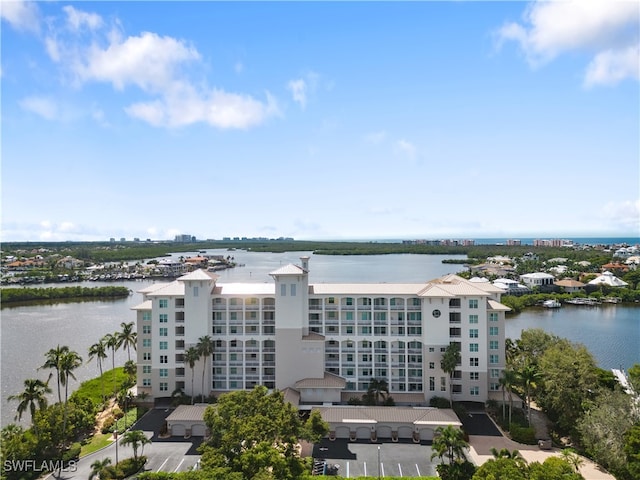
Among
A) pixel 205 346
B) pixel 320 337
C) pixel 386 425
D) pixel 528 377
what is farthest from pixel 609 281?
pixel 205 346

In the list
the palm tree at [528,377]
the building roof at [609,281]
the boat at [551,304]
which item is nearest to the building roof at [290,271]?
the palm tree at [528,377]

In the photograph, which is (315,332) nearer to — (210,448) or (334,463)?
(334,463)

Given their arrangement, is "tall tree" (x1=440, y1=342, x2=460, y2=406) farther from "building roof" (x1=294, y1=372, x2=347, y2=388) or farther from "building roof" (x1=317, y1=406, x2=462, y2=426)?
"building roof" (x1=294, y1=372, x2=347, y2=388)

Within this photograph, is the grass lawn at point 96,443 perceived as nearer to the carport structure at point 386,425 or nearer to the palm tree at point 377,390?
the carport structure at point 386,425

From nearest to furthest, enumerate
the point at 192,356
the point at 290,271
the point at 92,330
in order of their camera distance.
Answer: the point at 192,356
the point at 290,271
the point at 92,330

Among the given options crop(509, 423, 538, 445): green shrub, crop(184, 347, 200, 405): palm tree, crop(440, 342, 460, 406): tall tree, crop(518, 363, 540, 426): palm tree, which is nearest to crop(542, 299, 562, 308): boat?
crop(440, 342, 460, 406): tall tree

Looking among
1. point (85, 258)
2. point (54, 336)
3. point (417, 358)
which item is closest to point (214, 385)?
point (417, 358)

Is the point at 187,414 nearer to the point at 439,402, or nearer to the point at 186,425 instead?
the point at 186,425
